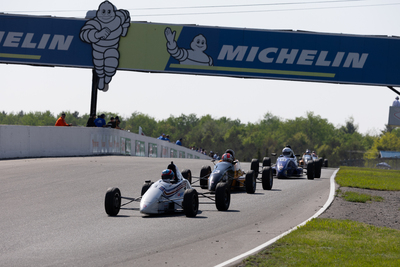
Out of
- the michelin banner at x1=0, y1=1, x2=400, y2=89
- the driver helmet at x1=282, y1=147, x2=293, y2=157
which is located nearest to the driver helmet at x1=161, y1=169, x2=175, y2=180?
the driver helmet at x1=282, y1=147, x2=293, y2=157

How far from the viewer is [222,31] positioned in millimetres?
31359

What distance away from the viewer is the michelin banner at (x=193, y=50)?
3089 cm

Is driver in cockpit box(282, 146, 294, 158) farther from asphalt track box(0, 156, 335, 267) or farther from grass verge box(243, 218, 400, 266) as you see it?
grass verge box(243, 218, 400, 266)

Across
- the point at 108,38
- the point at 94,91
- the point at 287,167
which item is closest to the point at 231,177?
the point at 287,167

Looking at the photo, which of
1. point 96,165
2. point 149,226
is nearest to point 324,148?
point 96,165

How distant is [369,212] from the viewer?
484 inches

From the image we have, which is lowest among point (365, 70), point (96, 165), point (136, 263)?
point (136, 263)

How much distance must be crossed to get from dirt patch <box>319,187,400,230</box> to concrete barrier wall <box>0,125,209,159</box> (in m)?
15.5

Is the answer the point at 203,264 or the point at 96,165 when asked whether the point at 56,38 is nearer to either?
the point at 96,165

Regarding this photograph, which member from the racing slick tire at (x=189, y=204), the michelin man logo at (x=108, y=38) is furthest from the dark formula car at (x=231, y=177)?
the michelin man logo at (x=108, y=38)

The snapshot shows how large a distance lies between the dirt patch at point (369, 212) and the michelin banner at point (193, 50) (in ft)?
55.2

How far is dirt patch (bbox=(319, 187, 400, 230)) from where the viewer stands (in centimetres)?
1097

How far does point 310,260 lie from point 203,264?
1523 mm

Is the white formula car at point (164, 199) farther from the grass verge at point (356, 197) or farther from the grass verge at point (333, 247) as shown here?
the grass verge at point (356, 197)
